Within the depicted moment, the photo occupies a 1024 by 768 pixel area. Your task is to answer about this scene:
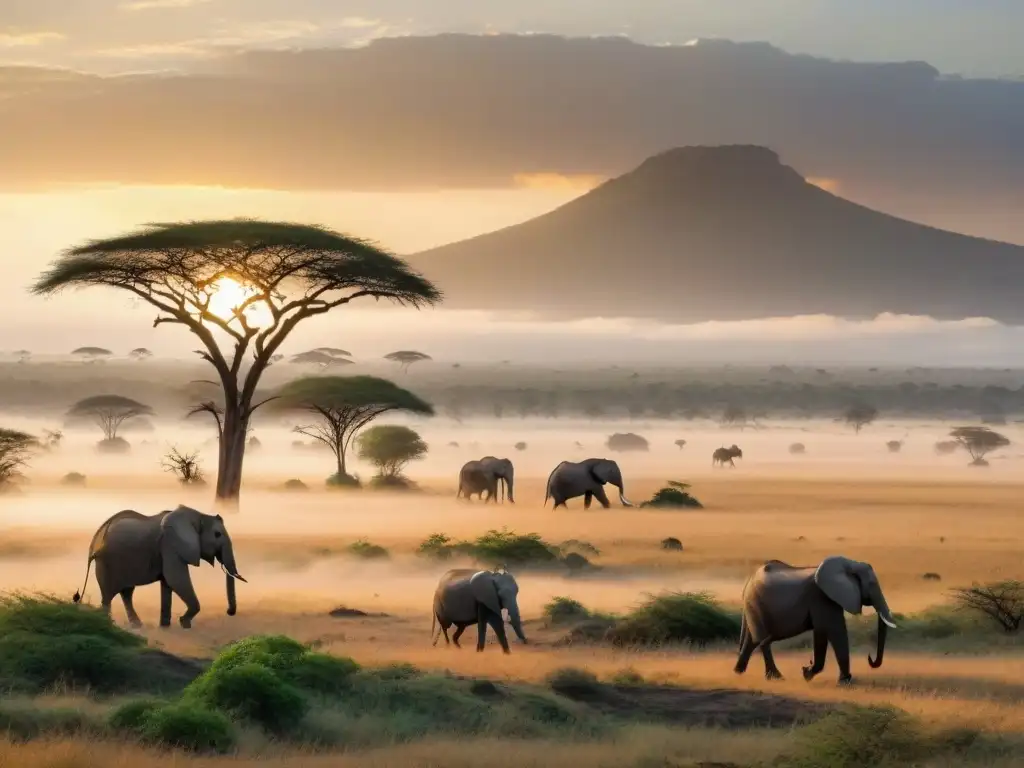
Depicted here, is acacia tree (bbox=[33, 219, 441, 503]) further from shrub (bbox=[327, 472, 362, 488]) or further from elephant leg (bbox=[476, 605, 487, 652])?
elephant leg (bbox=[476, 605, 487, 652])

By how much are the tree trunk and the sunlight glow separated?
9.70 feet

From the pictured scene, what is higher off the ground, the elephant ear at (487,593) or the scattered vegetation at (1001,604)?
the elephant ear at (487,593)

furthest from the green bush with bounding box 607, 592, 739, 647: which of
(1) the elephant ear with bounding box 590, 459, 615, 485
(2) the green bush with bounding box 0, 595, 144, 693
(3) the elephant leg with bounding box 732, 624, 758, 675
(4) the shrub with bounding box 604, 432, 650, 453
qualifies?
(4) the shrub with bounding box 604, 432, 650, 453

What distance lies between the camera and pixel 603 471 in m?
58.4

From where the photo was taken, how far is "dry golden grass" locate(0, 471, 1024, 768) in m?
19.1

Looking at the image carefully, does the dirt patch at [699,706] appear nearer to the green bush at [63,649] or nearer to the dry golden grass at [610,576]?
the dry golden grass at [610,576]

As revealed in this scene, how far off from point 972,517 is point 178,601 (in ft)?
115

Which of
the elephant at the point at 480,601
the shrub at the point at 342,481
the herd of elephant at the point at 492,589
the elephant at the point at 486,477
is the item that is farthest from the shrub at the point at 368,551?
the shrub at the point at 342,481

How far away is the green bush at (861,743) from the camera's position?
1777 centimetres

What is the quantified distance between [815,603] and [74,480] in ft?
181

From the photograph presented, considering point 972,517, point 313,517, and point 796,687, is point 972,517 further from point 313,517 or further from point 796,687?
point 796,687

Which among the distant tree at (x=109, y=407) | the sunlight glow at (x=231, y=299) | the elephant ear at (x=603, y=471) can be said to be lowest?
the elephant ear at (x=603, y=471)

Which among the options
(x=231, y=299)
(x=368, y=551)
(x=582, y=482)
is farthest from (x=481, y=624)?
(x=582, y=482)

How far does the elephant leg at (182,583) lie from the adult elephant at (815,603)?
9.11 meters
